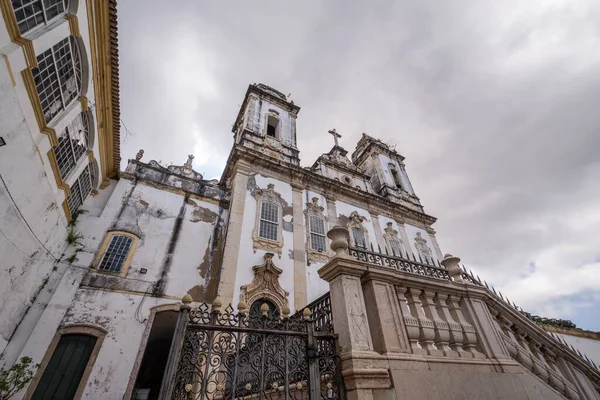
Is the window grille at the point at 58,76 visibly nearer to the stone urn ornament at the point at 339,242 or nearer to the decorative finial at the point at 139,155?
the decorative finial at the point at 139,155

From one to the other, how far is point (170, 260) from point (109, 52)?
6.64 m

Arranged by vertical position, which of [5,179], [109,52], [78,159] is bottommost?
[5,179]

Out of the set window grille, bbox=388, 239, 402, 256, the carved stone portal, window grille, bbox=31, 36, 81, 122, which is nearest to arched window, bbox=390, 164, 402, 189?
window grille, bbox=388, 239, 402, 256

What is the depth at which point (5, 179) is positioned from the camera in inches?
211

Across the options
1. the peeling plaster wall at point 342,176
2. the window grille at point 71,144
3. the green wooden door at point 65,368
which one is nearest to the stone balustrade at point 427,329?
the green wooden door at point 65,368

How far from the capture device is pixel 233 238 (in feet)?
32.4

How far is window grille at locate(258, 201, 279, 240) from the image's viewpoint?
10891 mm

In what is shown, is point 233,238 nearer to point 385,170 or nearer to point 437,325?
point 437,325

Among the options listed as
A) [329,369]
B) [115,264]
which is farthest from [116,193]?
[329,369]

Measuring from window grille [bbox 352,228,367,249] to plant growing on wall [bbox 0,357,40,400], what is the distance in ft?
38.6

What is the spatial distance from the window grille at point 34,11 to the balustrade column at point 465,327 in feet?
30.5

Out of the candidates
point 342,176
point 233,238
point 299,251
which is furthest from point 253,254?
point 342,176

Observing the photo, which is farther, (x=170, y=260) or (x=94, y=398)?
(x=170, y=260)

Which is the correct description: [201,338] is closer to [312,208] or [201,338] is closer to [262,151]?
[312,208]
